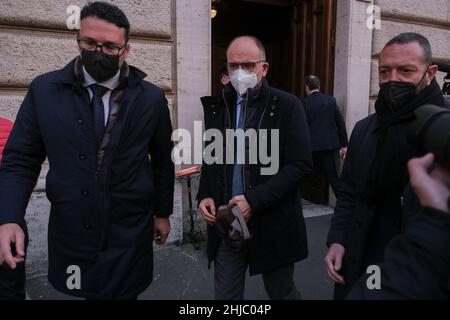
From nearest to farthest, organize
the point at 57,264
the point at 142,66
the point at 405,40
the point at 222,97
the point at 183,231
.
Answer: the point at 405,40, the point at 57,264, the point at 222,97, the point at 142,66, the point at 183,231

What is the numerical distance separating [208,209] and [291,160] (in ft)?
1.80

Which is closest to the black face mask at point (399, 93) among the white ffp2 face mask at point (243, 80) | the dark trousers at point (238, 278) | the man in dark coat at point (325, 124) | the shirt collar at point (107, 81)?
the white ffp2 face mask at point (243, 80)

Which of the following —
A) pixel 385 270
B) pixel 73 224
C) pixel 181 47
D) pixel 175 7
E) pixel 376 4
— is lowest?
pixel 73 224

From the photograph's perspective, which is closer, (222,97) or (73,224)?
(73,224)

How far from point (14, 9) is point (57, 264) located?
252 cm

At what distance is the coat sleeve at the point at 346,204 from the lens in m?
1.92

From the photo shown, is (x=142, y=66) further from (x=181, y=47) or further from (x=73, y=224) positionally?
(x=73, y=224)

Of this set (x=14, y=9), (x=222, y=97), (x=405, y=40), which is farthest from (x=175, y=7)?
(x=405, y=40)

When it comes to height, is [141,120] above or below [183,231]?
above

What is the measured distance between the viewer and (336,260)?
6.12 ft

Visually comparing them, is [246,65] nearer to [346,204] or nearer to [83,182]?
[346,204]
